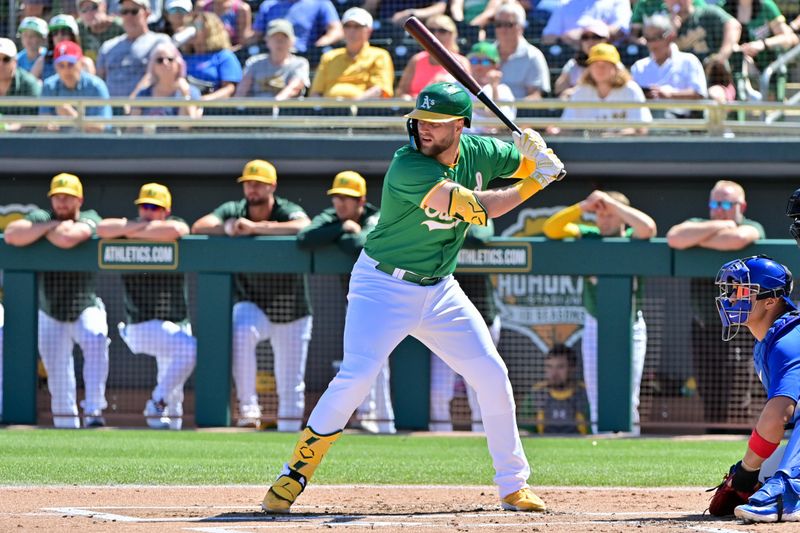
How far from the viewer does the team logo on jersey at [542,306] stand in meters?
9.89

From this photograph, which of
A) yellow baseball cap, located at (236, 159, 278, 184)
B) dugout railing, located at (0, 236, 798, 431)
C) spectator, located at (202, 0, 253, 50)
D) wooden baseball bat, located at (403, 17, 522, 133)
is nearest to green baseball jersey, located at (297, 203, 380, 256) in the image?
dugout railing, located at (0, 236, 798, 431)

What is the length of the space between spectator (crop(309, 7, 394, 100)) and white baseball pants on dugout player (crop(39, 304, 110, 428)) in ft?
10.6

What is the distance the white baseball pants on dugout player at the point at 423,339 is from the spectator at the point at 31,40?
8.77m

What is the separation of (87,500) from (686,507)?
2750mm

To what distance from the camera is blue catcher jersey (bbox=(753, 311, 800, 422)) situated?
16.3ft

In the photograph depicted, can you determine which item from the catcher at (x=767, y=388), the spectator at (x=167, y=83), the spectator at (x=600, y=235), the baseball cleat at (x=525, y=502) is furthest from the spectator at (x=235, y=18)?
the catcher at (x=767, y=388)

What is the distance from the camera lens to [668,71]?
37.3 ft

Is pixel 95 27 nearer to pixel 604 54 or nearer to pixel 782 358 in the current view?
pixel 604 54

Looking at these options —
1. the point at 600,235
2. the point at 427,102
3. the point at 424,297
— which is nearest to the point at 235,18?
the point at 600,235

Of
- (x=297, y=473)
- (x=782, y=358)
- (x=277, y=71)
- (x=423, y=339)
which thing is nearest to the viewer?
(x=782, y=358)

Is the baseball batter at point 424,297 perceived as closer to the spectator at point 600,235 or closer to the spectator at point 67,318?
the spectator at point 600,235

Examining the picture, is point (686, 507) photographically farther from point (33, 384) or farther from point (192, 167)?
point (192, 167)

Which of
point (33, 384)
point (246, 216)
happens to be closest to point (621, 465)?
point (246, 216)

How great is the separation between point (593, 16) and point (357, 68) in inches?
88.9
